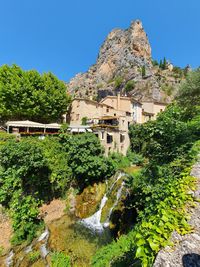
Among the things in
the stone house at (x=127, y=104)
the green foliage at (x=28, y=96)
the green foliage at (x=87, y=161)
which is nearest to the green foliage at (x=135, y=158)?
the green foliage at (x=87, y=161)

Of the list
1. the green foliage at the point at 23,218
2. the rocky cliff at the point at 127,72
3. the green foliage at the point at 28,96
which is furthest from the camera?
the rocky cliff at the point at 127,72

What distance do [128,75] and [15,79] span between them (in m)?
49.6

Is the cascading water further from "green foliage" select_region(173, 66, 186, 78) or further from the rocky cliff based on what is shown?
"green foliage" select_region(173, 66, 186, 78)

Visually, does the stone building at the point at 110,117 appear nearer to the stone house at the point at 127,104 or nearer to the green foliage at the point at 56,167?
the stone house at the point at 127,104

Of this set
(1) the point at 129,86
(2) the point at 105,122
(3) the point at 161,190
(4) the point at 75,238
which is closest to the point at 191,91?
(2) the point at 105,122

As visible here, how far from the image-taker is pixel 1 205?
16594 mm

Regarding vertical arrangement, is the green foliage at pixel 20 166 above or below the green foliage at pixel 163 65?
below

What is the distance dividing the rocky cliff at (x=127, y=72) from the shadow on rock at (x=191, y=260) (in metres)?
54.8

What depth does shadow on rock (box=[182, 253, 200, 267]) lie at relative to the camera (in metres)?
3.34

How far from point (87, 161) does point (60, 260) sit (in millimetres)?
9246

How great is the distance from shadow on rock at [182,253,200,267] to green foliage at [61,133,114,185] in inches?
563

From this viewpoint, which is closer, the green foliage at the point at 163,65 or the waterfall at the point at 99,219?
the waterfall at the point at 99,219

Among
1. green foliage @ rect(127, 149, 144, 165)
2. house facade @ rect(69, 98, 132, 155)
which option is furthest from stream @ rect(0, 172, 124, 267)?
house facade @ rect(69, 98, 132, 155)

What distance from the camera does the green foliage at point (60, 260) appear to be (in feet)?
32.2
